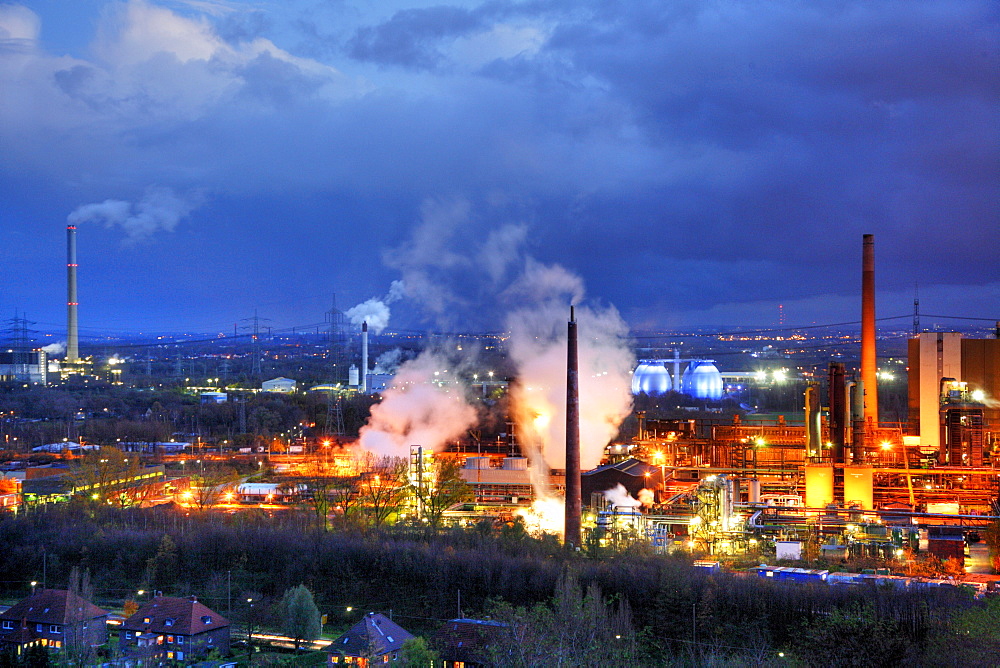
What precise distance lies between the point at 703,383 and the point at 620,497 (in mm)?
19996

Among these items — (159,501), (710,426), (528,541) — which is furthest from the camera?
(710,426)

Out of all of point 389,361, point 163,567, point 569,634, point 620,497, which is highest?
point 389,361

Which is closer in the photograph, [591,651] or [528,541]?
[591,651]

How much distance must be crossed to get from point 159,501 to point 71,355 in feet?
110

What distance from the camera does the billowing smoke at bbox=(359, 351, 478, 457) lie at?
84.0 feet

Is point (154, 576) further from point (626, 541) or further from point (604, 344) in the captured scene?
point (604, 344)

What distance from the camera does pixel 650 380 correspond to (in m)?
38.1

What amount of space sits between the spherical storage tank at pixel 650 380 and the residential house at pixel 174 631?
84.5 ft

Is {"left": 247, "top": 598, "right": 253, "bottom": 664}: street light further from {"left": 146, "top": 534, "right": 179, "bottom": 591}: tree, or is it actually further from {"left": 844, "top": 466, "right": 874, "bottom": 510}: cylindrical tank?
Result: {"left": 844, "top": 466, "right": 874, "bottom": 510}: cylindrical tank

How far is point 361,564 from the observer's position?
15.9 m

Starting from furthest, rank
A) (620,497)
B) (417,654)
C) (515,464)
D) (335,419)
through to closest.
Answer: (335,419), (515,464), (620,497), (417,654)

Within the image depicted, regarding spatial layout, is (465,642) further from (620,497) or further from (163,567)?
(620,497)

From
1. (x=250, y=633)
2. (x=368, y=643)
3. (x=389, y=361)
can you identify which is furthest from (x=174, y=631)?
(x=389, y=361)

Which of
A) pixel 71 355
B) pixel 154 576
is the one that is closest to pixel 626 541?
pixel 154 576
